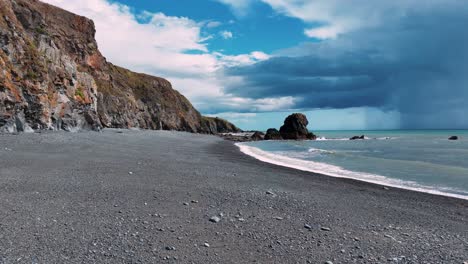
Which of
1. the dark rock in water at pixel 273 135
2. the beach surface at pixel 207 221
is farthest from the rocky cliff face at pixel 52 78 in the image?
the dark rock in water at pixel 273 135

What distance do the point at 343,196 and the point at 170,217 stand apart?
6026 mm

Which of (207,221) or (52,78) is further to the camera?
(52,78)

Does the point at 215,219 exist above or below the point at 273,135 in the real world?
below

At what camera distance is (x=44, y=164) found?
37.7 ft

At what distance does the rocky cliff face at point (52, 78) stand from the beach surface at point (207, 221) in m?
20.1

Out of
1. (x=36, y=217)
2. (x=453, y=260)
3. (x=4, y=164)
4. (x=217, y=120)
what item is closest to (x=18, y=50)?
(x=4, y=164)

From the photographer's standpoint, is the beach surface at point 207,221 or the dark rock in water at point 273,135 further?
the dark rock in water at point 273,135

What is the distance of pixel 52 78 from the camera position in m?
34.4

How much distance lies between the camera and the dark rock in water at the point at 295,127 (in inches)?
3155

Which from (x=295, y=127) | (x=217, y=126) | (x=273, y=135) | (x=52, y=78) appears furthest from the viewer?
(x=217, y=126)

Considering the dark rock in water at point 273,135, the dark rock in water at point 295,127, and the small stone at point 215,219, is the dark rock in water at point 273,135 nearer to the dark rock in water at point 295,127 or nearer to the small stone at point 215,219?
the dark rock in water at point 295,127

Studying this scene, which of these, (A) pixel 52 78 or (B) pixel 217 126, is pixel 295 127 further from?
(B) pixel 217 126

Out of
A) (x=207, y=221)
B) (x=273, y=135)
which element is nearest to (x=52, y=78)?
(x=207, y=221)

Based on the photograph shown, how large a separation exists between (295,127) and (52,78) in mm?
59466
